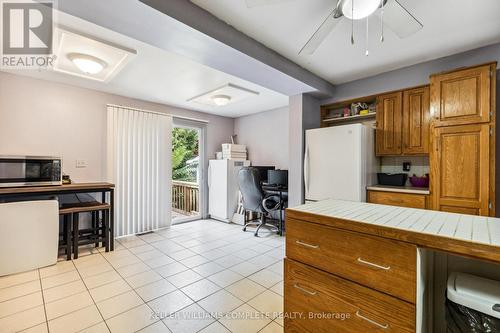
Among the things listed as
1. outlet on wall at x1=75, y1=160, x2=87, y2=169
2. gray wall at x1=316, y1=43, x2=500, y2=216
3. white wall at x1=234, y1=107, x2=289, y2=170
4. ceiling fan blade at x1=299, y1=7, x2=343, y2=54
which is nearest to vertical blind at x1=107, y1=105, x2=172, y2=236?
outlet on wall at x1=75, y1=160, x2=87, y2=169

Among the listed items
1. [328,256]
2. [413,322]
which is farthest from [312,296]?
[413,322]

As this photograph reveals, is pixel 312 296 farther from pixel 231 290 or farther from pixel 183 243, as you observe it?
pixel 183 243

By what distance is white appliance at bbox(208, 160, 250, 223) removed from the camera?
4578mm

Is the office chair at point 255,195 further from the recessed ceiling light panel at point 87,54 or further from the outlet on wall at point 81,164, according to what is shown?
the outlet on wall at point 81,164

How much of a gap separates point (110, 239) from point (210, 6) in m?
3.06

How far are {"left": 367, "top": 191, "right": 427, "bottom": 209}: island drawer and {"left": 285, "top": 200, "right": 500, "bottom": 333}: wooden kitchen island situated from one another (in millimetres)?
1414

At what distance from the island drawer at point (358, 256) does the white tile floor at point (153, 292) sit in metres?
0.87

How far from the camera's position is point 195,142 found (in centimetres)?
521

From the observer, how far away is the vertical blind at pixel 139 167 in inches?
145

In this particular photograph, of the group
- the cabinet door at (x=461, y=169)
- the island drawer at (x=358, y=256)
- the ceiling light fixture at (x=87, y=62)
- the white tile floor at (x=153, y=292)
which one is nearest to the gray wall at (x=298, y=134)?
the white tile floor at (x=153, y=292)

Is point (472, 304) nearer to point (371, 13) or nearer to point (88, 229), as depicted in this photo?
point (371, 13)

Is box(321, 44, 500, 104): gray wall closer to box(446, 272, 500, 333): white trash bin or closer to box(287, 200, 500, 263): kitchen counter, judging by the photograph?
box(287, 200, 500, 263): kitchen counter

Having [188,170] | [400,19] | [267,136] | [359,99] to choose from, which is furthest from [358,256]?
[188,170]

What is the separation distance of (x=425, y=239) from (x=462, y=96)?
2123mm
